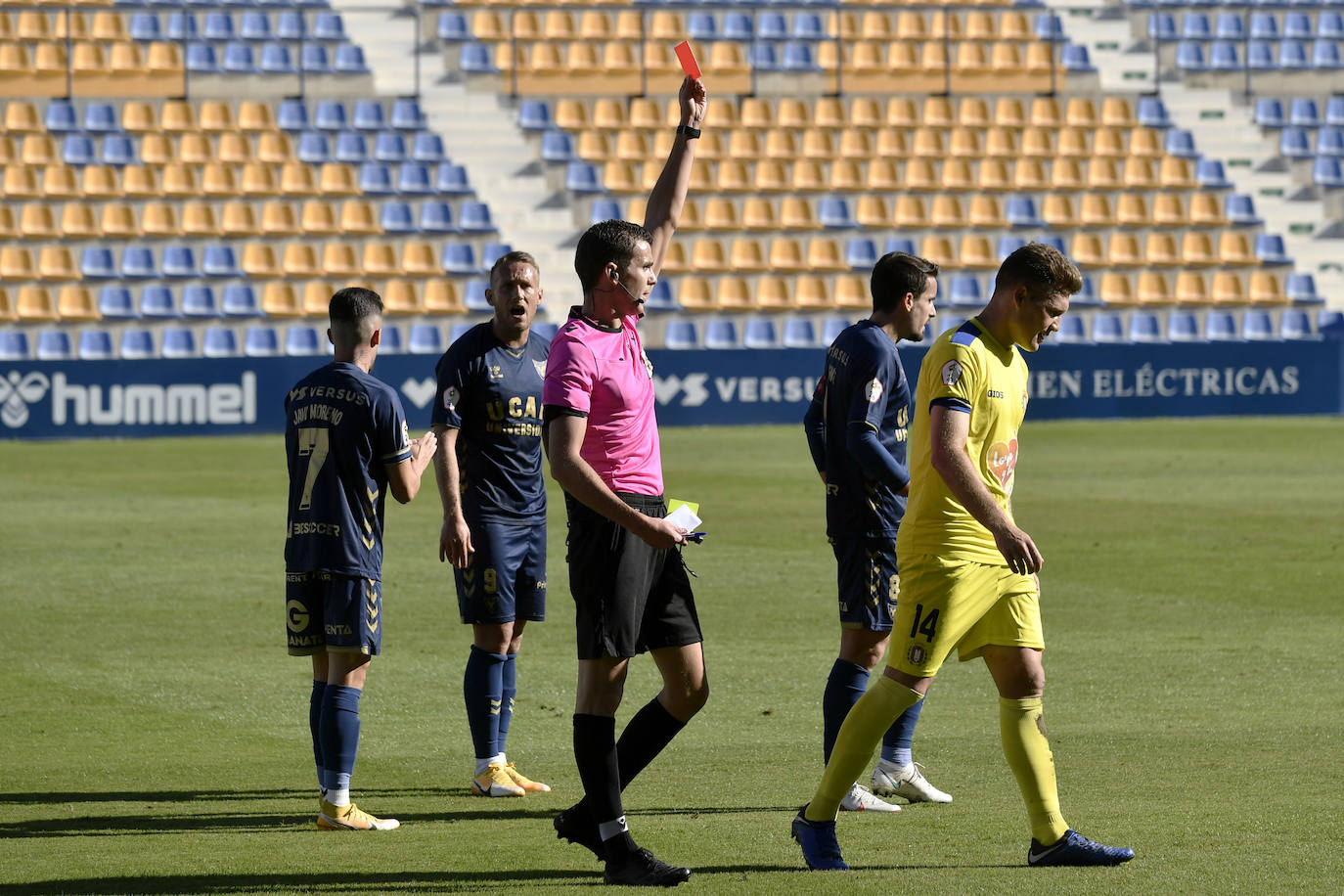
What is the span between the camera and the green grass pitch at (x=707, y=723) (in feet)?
18.4

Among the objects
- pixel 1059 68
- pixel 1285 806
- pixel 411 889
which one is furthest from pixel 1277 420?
pixel 411 889

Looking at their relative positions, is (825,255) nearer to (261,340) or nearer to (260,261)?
(260,261)

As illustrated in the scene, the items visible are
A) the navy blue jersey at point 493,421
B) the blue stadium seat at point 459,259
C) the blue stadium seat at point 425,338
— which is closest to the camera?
the navy blue jersey at point 493,421

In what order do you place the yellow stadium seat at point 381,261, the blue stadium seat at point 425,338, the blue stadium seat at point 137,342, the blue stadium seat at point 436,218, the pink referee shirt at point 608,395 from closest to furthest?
1. the pink referee shirt at point 608,395
2. the blue stadium seat at point 137,342
3. the blue stadium seat at point 425,338
4. the yellow stadium seat at point 381,261
5. the blue stadium seat at point 436,218

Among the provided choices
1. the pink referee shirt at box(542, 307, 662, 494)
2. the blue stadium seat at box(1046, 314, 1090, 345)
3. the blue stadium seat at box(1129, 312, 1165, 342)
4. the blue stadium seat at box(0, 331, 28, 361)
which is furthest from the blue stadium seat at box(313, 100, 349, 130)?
the pink referee shirt at box(542, 307, 662, 494)

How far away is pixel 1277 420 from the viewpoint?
27531 millimetres

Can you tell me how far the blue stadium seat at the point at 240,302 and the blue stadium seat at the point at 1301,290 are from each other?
1685 cm

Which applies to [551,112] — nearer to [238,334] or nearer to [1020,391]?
[238,334]

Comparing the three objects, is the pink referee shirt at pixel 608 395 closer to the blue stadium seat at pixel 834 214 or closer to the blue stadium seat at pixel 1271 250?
the blue stadium seat at pixel 834 214

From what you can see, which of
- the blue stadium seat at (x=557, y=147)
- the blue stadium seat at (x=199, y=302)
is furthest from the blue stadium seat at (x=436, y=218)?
the blue stadium seat at (x=199, y=302)

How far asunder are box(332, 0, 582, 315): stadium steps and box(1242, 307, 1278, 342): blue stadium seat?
36.6ft

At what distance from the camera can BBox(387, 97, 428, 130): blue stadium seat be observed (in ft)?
98.1

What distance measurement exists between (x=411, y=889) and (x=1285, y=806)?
2940 mm

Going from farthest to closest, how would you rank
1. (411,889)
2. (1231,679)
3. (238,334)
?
(238,334)
(1231,679)
(411,889)
